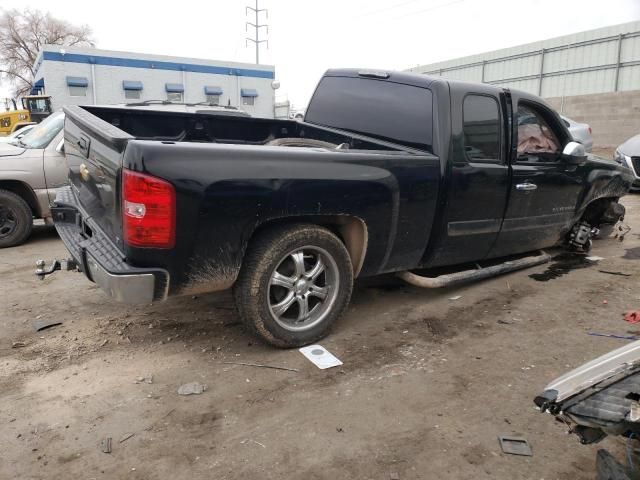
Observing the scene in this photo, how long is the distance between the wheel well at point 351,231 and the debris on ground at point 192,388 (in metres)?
1.21

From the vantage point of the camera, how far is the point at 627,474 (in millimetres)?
1761

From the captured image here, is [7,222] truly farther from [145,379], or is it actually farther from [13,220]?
[145,379]

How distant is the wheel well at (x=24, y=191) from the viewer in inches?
239

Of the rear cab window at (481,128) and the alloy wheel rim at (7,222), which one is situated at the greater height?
the rear cab window at (481,128)

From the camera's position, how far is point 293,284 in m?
3.28

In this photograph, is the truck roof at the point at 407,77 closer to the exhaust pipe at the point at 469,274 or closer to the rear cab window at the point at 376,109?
the rear cab window at the point at 376,109

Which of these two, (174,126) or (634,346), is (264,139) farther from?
(634,346)

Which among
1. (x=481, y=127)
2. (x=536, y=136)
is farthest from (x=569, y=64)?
(x=481, y=127)

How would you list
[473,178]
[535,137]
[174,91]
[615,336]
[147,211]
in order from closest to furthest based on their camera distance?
[147,211] < [615,336] < [473,178] < [535,137] < [174,91]

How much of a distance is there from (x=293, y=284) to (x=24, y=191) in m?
4.67

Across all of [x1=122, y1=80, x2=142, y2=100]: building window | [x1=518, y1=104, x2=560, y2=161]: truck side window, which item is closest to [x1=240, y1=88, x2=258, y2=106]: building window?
[x1=122, y1=80, x2=142, y2=100]: building window

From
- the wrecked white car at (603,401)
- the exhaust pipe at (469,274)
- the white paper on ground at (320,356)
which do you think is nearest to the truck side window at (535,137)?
the exhaust pipe at (469,274)

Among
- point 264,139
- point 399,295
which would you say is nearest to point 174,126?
point 264,139

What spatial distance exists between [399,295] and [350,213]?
152 cm
